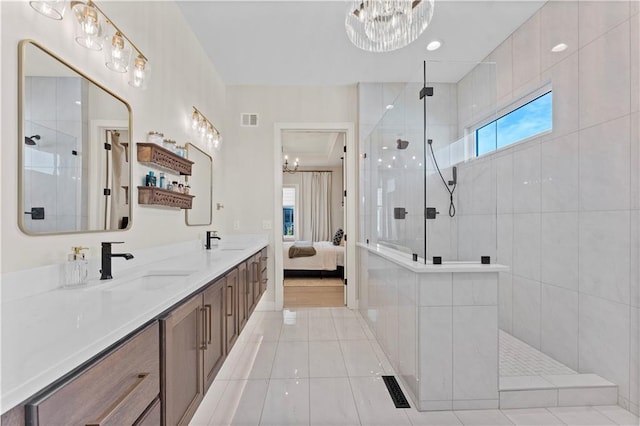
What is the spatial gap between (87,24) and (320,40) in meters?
2.07

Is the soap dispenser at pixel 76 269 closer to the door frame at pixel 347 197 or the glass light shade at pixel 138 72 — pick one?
the glass light shade at pixel 138 72

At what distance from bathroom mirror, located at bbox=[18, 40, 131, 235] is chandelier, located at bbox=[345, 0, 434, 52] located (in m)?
1.50

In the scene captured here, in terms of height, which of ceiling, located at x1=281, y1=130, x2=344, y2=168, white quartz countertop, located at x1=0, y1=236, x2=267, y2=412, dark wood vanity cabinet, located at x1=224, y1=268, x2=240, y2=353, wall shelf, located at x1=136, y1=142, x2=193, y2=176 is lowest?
dark wood vanity cabinet, located at x1=224, y1=268, x2=240, y2=353

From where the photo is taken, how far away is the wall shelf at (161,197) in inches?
80.1

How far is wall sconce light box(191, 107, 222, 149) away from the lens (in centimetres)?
293

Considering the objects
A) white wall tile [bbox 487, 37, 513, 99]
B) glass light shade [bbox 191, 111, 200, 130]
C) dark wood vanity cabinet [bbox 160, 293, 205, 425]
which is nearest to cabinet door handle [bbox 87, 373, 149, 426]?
dark wood vanity cabinet [bbox 160, 293, 205, 425]

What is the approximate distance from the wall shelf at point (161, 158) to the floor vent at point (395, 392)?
7.20 ft

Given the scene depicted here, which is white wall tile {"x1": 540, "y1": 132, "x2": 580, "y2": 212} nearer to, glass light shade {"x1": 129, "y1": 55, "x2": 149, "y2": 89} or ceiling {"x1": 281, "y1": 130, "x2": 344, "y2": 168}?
glass light shade {"x1": 129, "y1": 55, "x2": 149, "y2": 89}

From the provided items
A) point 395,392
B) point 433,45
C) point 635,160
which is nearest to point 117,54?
point 395,392

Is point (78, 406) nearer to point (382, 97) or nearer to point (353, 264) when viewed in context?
point (353, 264)

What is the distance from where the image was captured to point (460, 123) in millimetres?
2242

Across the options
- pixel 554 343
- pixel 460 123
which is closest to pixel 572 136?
pixel 460 123

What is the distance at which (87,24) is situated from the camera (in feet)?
4.84

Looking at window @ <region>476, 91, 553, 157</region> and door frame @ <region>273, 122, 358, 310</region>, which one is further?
door frame @ <region>273, 122, 358, 310</region>
